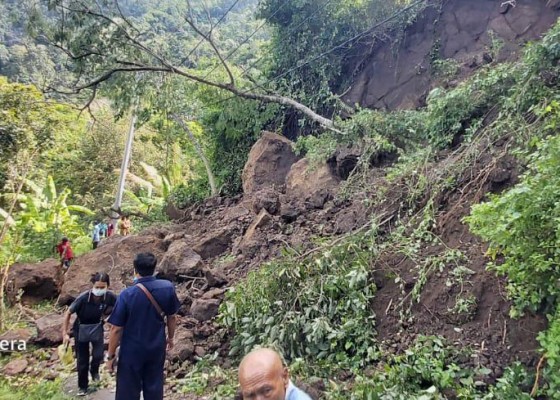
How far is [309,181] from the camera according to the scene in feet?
33.8

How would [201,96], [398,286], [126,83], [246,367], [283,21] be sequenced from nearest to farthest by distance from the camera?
[246,367] < [398,286] < [126,83] < [283,21] < [201,96]

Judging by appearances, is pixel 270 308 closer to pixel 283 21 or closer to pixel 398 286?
pixel 398 286

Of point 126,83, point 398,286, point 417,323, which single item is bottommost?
point 417,323

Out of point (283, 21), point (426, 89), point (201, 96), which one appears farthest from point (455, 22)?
point (201, 96)

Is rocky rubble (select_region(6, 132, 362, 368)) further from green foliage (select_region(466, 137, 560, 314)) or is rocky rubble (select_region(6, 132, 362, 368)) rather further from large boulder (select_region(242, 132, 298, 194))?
green foliage (select_region(466, 137, 560, 314))

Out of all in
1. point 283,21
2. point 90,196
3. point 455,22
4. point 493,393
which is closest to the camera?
point 493,393

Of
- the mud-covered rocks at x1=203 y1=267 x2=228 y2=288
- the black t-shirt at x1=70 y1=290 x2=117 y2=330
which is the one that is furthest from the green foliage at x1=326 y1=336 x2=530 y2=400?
the mud-covered rocks at x1=203 y1=267 x2=228 y2=288

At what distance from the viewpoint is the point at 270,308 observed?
580cm

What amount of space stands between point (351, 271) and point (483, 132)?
3.08 meters

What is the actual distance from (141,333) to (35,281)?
22.7 ft

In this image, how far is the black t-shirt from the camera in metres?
4.88

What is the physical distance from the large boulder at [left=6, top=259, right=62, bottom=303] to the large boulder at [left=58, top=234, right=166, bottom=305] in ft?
1.41

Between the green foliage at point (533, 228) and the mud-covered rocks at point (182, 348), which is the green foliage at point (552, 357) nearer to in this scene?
the green foliage at point (533, 228)

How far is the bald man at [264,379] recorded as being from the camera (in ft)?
6.20
